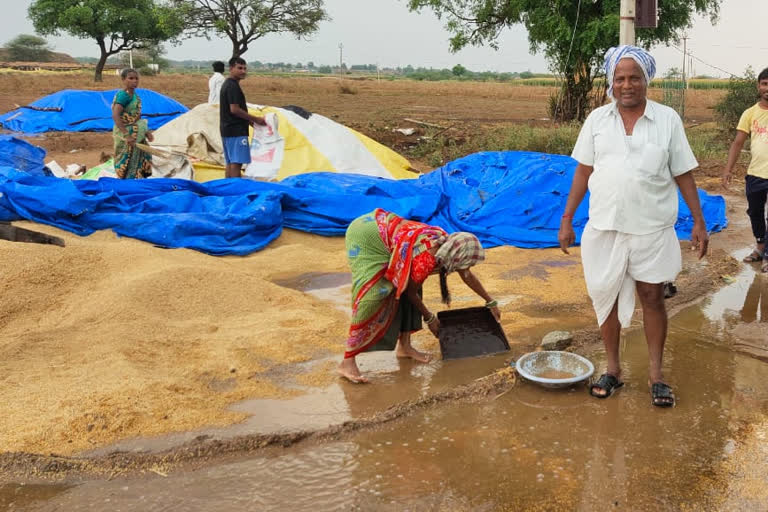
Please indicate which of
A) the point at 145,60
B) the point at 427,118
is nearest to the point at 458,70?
the point at 145,60

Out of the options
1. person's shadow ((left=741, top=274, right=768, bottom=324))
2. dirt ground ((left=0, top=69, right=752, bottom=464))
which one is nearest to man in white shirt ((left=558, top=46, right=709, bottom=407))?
dirt ground ((left=0, top=69, right=752, bottom=464))

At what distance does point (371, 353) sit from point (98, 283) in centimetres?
205

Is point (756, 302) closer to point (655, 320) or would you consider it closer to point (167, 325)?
point (655, 320)

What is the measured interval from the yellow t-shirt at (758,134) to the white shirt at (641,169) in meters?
2.61

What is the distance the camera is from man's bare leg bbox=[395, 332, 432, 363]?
3.83 m

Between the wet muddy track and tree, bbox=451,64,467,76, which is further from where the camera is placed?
tree, bbox=451,64,467,76

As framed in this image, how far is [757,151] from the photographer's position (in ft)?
17.0

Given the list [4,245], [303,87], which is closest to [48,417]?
[4,245]

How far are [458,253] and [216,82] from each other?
294 inches

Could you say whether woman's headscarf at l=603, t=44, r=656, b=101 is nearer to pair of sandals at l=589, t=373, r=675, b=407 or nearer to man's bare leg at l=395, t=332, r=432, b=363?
pair of sandals at l=589, t=373, r=675, b=407

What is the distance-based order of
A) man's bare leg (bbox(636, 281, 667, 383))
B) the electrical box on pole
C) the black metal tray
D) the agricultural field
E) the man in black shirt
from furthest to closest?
the agricultural field → the man in black shirt → the electrical box on pole → the black metal tray → man's bare leg (bbox(636, 281, 667, 383))

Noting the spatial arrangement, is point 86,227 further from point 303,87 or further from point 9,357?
point 303,87

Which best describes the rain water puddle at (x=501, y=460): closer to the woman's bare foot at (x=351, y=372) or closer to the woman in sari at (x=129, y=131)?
the woman's bare foot at (x=351, y=372)

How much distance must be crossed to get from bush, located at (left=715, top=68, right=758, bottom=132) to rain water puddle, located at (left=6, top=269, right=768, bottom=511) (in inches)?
419
